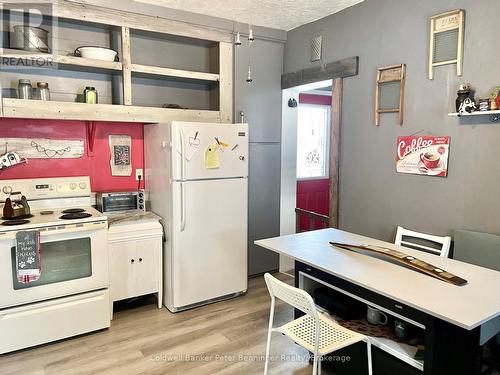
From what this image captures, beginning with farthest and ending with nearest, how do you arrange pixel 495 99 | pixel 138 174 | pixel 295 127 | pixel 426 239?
pixel 295 127 < pixel 138 174 < pixel 426 239 < pixel 495 99

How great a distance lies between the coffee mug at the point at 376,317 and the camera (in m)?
2.30

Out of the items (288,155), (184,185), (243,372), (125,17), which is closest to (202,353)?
(243,372)

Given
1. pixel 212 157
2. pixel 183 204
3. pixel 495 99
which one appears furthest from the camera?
pixel 212 157

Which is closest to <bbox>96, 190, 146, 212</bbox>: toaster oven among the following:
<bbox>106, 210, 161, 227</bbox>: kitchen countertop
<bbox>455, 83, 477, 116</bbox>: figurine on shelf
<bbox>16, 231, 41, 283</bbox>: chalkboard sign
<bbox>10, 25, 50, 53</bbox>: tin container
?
<bbox>106, 210, 161, 227</bbox>: kitchen countertop

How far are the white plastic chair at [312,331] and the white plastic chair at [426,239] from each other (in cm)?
98

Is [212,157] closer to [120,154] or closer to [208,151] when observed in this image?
[208,151]

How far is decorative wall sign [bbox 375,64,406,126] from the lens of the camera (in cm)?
290

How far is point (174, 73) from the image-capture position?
3.50 m

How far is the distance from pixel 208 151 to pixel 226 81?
92 cm

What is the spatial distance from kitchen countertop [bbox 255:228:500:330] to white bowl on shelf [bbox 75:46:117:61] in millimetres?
2049

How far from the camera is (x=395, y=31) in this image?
115 inches

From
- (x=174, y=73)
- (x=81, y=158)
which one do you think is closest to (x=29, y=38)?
(x=81, y=158)

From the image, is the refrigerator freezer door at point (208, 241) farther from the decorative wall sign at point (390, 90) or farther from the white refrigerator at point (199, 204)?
the decorative wall sign at point (390, 90)

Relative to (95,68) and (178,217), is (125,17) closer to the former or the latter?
(95,68)
